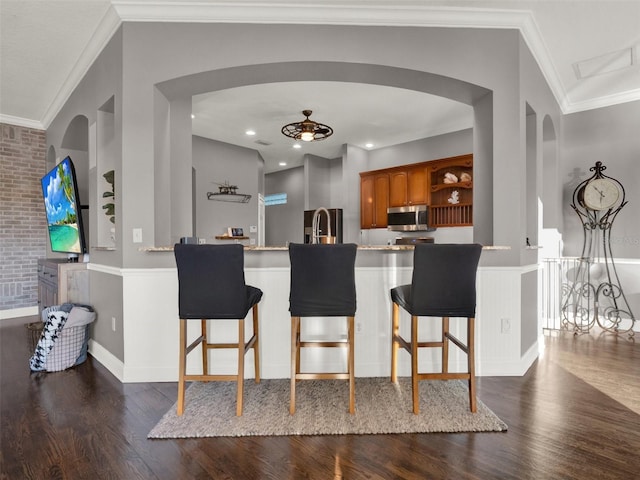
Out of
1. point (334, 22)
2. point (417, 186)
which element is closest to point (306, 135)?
point (334, 22)

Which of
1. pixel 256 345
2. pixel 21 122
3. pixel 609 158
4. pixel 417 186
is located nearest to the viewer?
pixel 256 345

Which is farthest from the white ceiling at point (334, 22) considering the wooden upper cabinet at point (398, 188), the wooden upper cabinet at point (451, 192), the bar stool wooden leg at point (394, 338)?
the bar stool wooden leg at point (394, 338)

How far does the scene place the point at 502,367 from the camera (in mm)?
2768

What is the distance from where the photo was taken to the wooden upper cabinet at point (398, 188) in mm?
5844

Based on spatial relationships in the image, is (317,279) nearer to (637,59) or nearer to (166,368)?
(166,368)

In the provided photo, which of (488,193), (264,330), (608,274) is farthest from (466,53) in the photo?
(608,274)

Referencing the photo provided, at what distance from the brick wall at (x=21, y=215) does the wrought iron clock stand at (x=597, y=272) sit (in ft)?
23.6

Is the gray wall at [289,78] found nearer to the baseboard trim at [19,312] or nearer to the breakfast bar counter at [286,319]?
the breakfast bar counter at [286,319]

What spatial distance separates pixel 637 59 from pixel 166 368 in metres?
5.16

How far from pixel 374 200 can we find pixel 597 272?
3350 mm

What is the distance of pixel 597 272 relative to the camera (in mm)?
4270

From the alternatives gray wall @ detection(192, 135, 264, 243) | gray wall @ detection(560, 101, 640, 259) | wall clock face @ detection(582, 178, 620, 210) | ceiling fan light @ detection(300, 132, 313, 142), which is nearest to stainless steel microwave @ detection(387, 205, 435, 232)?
gray wall @ detection(560, 101, 640, 259)

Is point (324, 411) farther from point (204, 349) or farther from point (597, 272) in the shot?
point (597, 272)

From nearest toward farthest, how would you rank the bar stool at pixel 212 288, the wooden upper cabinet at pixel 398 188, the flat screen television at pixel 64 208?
the bar stool at pixel 212 288, the flat screen television at pixel 64 208, the wooden upper cabinet at pixel 398 188
